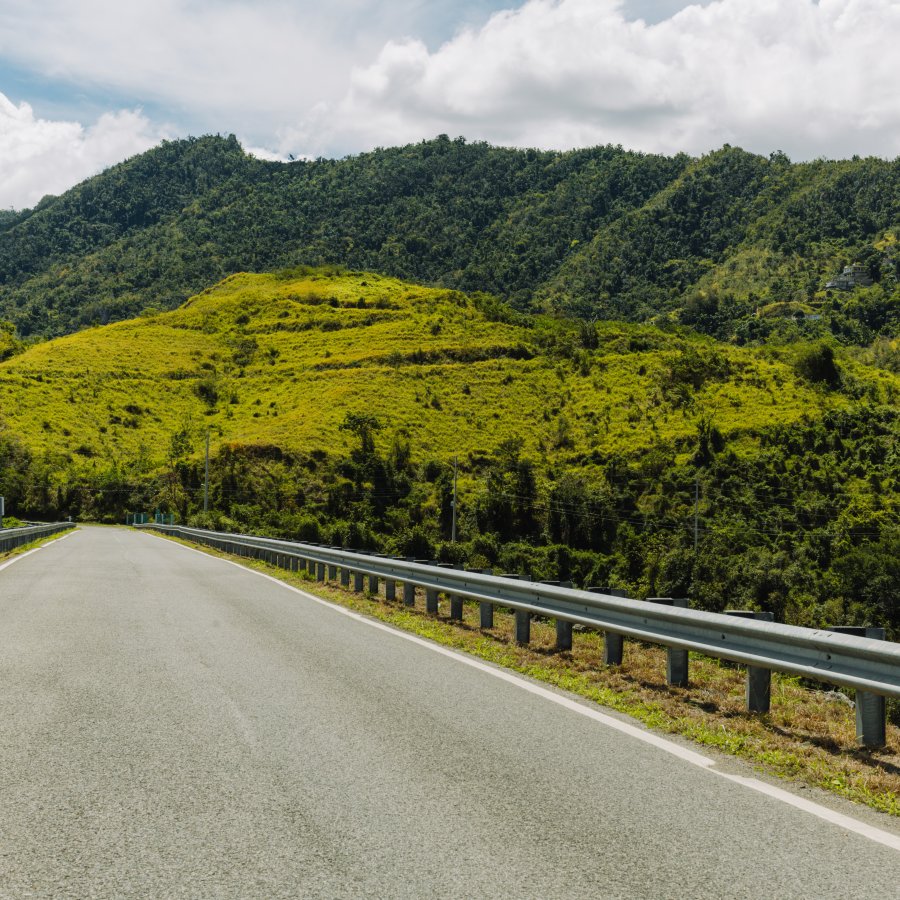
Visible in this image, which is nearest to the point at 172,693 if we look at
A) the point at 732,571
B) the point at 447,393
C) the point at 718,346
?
the point at 732,571

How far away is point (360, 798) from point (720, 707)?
141 inches

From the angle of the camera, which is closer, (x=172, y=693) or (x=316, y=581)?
(x=172, y=693)

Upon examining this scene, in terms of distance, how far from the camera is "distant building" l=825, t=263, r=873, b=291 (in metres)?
186

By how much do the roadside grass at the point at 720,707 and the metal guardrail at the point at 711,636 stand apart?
9.4 inches

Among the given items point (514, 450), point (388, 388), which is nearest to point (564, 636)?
point (514, 450)

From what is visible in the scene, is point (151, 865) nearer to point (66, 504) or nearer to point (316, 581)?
point (316, 581)

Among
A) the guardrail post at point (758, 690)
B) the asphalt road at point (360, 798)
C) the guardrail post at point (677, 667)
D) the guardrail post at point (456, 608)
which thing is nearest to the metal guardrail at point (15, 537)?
the guardrail post at point (456, 608)

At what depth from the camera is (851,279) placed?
187m

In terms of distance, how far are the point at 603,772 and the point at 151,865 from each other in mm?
2654

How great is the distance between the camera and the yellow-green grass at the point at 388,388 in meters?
103

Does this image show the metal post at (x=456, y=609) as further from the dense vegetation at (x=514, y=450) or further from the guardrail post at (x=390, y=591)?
the dense vegetation at (x=514, y=450)

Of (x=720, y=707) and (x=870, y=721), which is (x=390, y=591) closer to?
(x=720, y=707)

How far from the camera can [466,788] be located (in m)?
5.08

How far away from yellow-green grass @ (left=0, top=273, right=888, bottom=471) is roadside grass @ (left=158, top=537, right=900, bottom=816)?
86184mm
